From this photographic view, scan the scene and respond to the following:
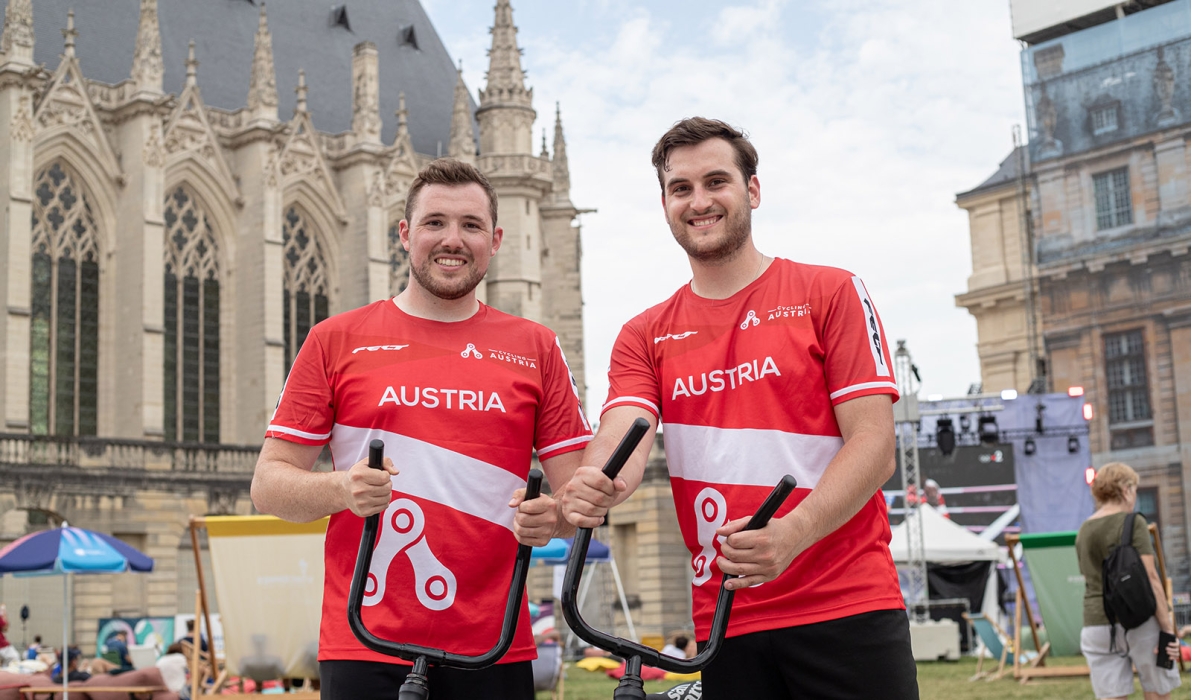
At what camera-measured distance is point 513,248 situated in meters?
36.6

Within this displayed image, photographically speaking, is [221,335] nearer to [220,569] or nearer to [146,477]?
[146,477]

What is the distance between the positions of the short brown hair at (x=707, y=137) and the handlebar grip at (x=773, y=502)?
864 mm

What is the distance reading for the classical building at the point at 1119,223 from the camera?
95.9 feet

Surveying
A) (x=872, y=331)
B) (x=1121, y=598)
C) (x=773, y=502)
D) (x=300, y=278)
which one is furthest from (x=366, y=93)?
(x=773, y=502)

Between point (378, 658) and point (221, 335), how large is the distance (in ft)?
104

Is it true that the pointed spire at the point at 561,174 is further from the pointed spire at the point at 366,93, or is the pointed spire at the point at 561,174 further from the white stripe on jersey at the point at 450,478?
the white stripe on jersey at the point at 450,478

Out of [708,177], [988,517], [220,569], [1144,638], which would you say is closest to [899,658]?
[708,177]

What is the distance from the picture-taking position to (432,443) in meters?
2.78

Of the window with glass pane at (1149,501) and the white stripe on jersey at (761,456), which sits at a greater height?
the white stripe on jersey at (761,456)

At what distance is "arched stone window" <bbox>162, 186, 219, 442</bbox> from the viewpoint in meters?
32.1

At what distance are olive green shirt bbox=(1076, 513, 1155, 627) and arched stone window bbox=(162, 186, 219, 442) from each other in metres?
28.3

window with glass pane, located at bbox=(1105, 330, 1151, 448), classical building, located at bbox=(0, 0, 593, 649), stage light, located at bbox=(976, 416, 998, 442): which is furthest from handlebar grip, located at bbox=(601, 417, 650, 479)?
window with glass pane, located at bbox=(1105, 330, 1151, 448)

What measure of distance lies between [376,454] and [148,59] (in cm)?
3085

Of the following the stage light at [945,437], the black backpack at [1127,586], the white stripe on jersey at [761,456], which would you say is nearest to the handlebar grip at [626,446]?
the white stripe on jersey at [761,456]
